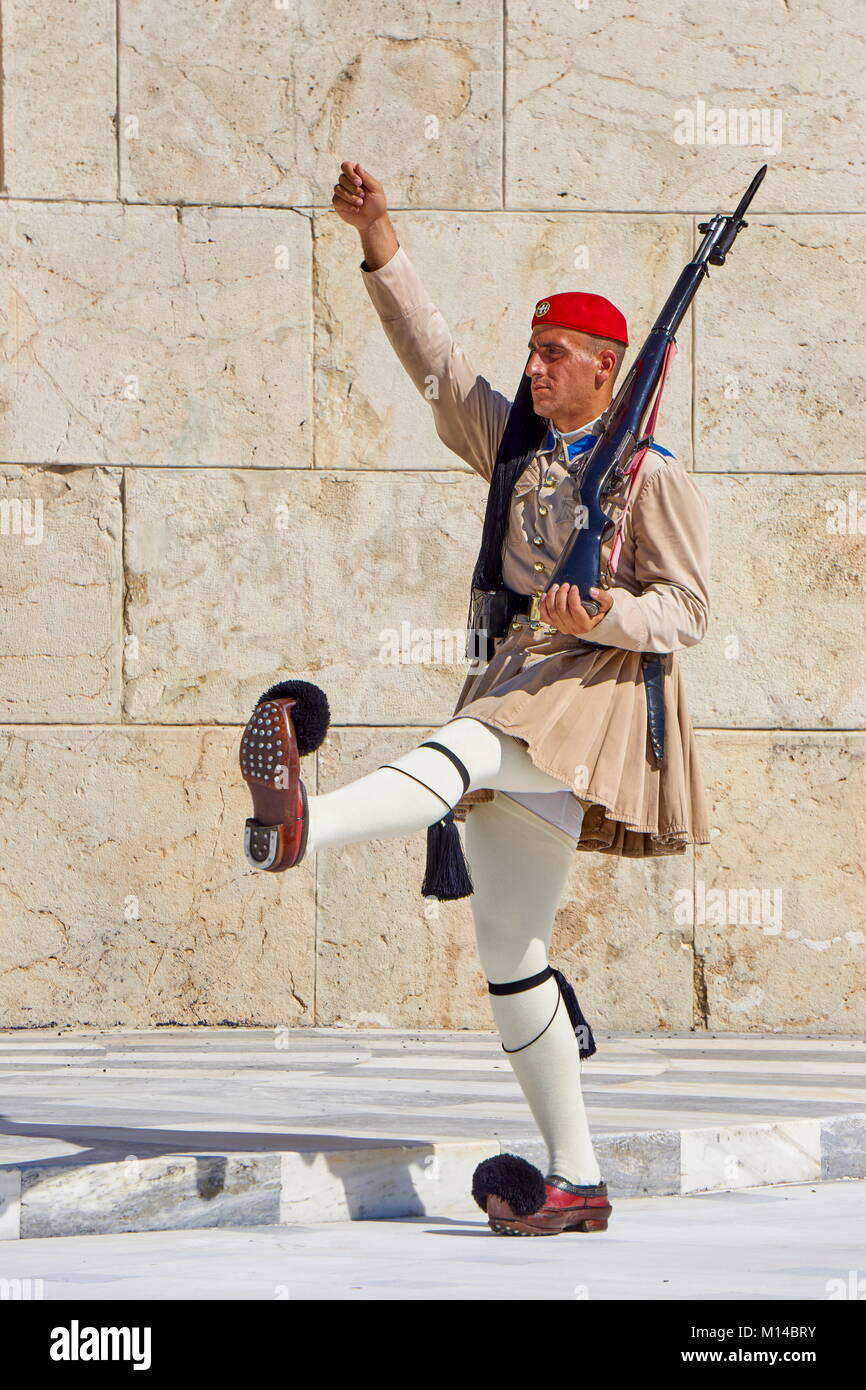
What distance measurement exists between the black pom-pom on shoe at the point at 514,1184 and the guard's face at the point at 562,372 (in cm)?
152

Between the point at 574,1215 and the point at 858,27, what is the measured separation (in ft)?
17.0

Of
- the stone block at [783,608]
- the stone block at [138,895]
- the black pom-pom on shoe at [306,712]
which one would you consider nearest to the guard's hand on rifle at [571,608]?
the black pom-pom on shoe at [306,712]

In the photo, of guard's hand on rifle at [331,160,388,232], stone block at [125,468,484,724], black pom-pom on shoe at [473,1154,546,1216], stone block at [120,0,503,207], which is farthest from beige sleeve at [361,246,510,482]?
stone block at [120,0,503,207]

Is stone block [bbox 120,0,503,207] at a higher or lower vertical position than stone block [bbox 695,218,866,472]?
higher

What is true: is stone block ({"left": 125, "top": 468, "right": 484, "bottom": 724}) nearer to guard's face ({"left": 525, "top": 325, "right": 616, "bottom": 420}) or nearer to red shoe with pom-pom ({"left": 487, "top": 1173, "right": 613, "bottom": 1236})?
guard's face ({"left": 525, "top": 325, "right": 616, "bottom": 420})

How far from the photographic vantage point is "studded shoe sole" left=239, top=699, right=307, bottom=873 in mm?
3441

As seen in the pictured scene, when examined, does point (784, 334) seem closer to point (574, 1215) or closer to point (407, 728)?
point (407, 728)

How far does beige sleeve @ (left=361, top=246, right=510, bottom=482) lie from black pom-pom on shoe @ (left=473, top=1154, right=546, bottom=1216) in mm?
1427

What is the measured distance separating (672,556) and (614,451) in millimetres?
239

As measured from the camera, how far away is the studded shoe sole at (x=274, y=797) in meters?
3.44

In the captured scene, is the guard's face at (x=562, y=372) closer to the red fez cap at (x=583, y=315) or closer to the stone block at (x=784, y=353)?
the red fez cap at (x=583, y=315)

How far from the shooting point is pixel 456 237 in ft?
24.2

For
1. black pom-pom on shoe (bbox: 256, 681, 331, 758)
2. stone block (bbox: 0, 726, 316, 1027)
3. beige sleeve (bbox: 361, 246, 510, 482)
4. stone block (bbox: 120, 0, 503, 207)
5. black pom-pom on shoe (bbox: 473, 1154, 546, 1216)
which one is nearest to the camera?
black pom-pom on shoe (bbox: 256, 681, 331, 758)
